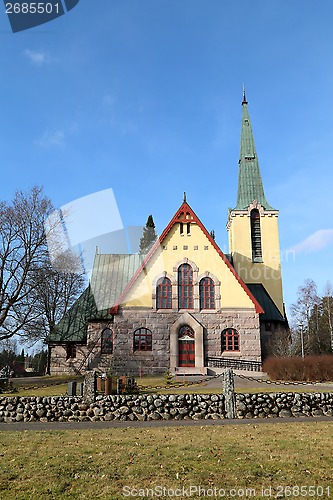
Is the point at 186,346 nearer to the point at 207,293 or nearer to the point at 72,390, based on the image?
the point at 207,293

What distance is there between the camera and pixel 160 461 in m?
7.72

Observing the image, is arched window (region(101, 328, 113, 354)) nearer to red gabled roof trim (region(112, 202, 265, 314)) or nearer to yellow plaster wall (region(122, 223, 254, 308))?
yellow plaster wall (region(122, 223, 254, 308))

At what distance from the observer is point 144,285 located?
29.1 metres

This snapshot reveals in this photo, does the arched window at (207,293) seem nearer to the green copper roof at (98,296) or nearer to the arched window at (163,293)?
the arched window at (163,293)

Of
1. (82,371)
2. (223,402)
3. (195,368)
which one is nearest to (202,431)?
(223,402)

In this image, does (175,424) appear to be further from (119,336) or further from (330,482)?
(119,336)

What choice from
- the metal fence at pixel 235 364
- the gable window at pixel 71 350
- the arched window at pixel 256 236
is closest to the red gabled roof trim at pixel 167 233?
the metal fence at pixel 235 364

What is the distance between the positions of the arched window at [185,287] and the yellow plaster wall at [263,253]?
38.0 ft

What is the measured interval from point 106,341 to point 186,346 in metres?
6.61

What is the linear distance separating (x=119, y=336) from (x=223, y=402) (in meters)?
15.5

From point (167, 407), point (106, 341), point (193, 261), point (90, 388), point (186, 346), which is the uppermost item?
point (193, 261)

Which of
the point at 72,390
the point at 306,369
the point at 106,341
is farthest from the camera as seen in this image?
the point at 106,341

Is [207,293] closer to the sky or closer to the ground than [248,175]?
closer to the ground

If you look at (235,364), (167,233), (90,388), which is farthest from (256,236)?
(90,388)
